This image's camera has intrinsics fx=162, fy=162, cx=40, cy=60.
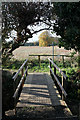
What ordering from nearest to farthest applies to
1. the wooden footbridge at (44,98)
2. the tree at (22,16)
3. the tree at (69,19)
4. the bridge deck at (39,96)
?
the tree at (69,19) < the wooden footbridge at (44,98) < the tree at (22,16) < the bridge deck at (39,96)

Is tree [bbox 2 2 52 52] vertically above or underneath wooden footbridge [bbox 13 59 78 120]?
above

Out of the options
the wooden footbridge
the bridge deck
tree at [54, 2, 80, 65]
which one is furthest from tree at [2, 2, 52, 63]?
the bridge deck

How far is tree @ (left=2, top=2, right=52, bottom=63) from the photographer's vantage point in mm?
3469

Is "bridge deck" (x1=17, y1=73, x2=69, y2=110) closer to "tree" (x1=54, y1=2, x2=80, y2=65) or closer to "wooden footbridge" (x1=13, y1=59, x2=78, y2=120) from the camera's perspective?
"wooden footbridge" (x1=13, y1=59, x2=78, y2=120)

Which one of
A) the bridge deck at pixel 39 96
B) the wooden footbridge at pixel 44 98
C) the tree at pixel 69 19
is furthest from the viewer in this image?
the bridge deck at pixel 39 96

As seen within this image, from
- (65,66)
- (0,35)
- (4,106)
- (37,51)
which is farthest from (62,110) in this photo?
(37,51)

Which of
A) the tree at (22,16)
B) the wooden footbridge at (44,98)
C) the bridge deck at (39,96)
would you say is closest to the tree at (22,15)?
the tree at (22,16)

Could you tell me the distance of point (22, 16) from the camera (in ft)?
11.7

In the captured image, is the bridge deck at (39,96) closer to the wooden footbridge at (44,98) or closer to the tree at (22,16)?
the wooden footbridge at (44,98)

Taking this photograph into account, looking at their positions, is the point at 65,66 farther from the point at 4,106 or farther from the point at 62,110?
the point at 4,106

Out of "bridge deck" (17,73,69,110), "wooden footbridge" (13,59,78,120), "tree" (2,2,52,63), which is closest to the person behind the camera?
"wooden footbridge" (13,59,78,120)

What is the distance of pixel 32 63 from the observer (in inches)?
364

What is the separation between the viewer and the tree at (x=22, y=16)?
11.4 feet

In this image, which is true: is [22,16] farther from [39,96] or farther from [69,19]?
[39,96]
